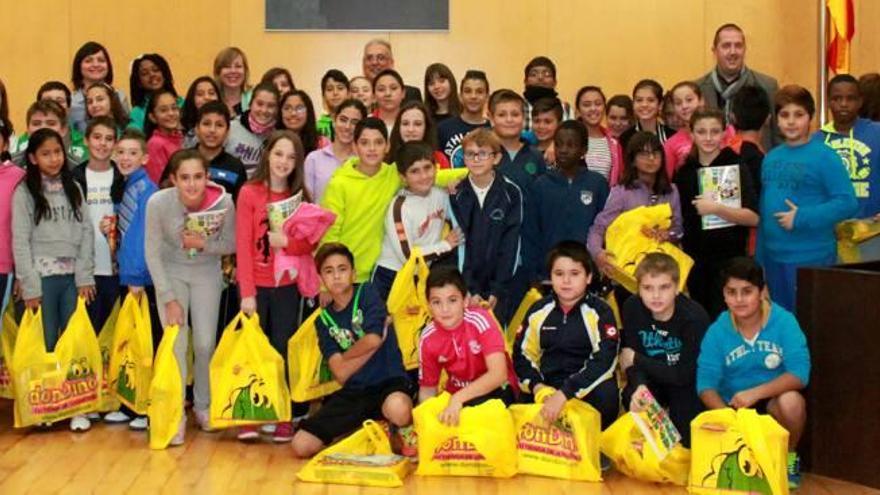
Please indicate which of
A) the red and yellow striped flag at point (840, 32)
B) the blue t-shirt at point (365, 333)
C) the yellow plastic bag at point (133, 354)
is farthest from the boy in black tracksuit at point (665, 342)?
the red and yellow striped flag at point (840, 32)

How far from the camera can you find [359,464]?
5.01 meters

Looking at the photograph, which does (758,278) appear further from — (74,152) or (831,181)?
(74,152)

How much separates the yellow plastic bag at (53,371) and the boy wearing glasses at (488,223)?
180 cm

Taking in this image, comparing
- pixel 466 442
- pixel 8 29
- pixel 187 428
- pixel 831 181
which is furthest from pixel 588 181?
pixel 8 29

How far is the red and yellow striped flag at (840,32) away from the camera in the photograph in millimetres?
8672

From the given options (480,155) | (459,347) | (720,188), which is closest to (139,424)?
(459,347)

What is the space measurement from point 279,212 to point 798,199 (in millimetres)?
2344

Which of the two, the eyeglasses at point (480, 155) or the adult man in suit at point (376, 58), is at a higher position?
the adult man in suit at point (376, 58)

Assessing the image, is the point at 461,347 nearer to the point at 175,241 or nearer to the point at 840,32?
the point at 175,241

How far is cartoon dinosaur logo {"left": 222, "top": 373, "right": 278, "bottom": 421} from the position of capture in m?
5.58

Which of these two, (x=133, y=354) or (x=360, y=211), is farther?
(x=133, y=354)

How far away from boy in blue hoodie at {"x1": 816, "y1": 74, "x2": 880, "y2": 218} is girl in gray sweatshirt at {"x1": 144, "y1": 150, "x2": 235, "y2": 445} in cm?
291

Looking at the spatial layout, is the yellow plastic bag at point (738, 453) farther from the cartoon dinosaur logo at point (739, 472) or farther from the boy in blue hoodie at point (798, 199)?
the boy in blue hoodie at point (798, 199)

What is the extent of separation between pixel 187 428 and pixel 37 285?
3.15 ft
